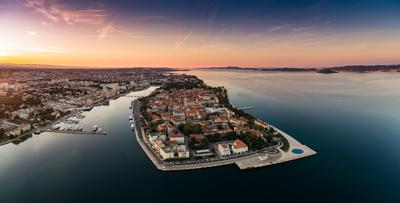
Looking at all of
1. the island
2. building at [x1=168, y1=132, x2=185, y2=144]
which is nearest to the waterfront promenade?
the island

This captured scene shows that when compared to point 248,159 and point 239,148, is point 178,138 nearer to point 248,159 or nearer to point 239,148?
point 239,148

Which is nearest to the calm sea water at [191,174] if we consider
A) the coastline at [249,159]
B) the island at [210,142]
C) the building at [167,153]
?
the coastline at [249,159]

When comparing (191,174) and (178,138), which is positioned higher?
(178,138)

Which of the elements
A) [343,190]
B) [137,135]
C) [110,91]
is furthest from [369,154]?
[110,91]

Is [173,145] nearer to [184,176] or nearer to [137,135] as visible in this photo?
[184,176]

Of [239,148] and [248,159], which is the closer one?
[248,159]

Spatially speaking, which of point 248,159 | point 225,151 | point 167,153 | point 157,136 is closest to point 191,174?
point 167,153

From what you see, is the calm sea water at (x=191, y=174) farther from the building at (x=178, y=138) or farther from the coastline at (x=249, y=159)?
the building at (x=178, y=138)

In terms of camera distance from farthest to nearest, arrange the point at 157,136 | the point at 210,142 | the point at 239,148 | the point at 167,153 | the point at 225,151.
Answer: the point at 157,136, the point at 210,142, the point at 239,148, the point at 225,151, the point at 167,153

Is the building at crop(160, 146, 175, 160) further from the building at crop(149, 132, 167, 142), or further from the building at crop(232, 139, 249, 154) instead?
the building at crop(232, 139, 249, 154)

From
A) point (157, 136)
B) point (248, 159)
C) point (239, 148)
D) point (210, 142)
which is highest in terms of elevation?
point (157, 136)

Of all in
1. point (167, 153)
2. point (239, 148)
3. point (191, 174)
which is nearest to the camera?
point (191, 174)
